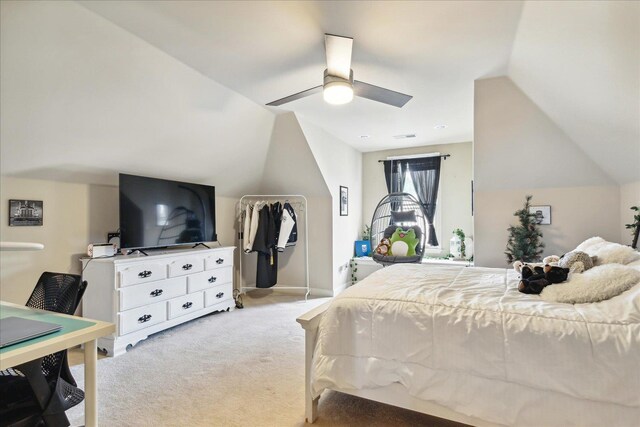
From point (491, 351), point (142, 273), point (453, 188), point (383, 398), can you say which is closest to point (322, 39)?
point (491, 351)

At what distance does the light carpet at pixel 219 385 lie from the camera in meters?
1.83

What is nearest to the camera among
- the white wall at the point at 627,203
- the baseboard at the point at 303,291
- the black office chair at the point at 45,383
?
the black office chair at the point at 45,383

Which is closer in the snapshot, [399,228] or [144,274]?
[144,274]

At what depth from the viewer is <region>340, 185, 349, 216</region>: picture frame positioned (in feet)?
16.4

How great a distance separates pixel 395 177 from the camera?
18.6 feet

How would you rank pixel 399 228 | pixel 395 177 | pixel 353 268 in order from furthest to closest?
pixel 395 177 → pixel 353 268 → pixel 399 228

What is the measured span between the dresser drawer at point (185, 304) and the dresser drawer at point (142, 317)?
80mm

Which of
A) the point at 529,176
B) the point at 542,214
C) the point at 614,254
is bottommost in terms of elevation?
the point at 614,254

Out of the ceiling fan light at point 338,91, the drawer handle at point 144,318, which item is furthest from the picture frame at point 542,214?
the drawer handle at point 144,318

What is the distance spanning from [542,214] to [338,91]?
8.33ft

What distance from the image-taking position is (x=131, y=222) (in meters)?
3.08

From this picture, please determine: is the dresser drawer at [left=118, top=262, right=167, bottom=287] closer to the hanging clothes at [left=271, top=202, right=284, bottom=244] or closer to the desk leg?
the hanging clothes at [left=271, top=202, right=284, bottom=244]

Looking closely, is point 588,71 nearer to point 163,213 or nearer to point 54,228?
point 163,213

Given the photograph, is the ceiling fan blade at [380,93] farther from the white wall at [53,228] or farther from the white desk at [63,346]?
the white wall at [53,228]
